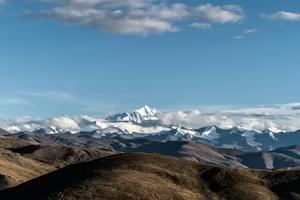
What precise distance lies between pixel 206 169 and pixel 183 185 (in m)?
13.7

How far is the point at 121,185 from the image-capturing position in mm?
109438

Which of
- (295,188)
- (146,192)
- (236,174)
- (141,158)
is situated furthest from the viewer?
(141,158)

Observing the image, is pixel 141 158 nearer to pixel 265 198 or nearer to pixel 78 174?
pixel 78 174

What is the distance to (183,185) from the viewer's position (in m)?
117

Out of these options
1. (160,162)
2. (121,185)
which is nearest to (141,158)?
(160,162)

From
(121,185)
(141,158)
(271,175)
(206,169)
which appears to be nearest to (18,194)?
(121,185)

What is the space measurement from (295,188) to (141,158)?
36597mm

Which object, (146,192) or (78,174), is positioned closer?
(146,192)

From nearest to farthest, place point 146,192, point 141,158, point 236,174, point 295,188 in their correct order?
point 146,192
point 295,188
point 236,174
point 141,158

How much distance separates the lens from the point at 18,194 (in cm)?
11694

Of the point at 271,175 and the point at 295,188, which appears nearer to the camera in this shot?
the point at 295,188

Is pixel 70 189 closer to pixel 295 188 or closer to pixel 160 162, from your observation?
pixel 160 162

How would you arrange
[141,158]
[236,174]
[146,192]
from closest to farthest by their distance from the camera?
[146,192], [236,174], [141,158]

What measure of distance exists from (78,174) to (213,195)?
29387mm
